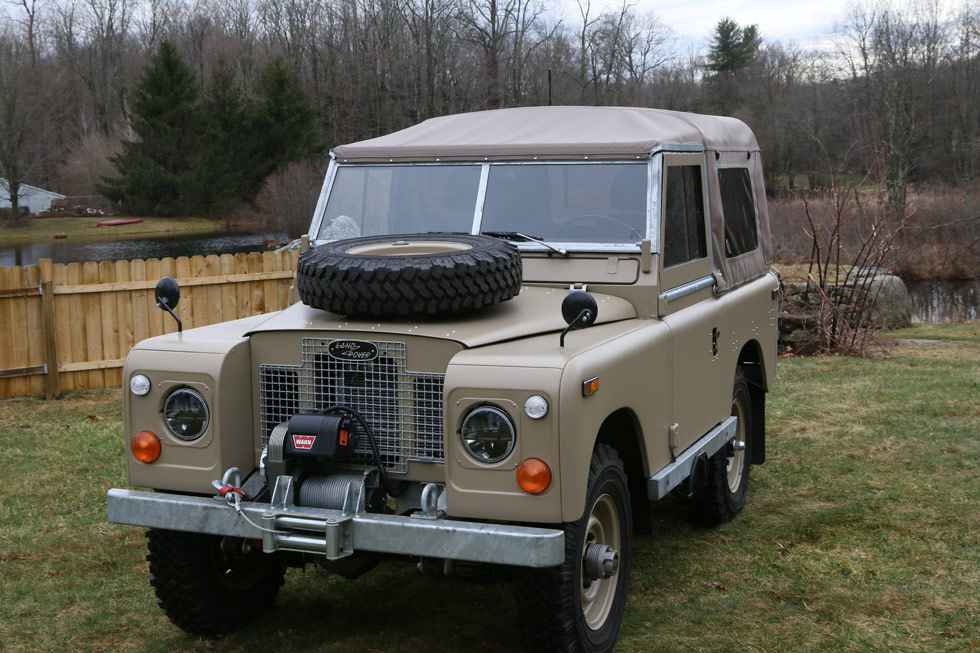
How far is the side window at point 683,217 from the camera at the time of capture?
5.20 metres

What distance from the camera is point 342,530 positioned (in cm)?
375

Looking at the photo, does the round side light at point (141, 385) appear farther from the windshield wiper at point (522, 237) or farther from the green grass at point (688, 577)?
the windshield wiper at point (522, 237)

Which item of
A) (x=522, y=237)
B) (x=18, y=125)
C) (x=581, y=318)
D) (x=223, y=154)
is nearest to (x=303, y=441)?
(x=581, y=318)

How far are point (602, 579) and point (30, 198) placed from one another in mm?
63359

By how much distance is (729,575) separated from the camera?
18.1 feet

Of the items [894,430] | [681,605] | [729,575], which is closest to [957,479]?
[894,430]

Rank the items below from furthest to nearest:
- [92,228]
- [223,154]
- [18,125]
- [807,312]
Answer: [18,125], [223,154], [92,228], [807,312]

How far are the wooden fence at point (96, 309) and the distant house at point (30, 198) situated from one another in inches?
2031

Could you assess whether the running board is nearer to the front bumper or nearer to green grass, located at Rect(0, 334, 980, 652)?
green grass, located at Rect(0, 334, 980, 652)

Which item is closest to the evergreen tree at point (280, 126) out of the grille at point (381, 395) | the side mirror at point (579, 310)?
the grille at point (381, 395)

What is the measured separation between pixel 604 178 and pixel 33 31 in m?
82.7

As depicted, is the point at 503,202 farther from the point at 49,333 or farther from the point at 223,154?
the point at 223,154

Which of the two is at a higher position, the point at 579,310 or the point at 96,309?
the point at 579,310

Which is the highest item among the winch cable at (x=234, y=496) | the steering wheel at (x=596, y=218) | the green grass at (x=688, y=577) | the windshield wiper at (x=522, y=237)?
the steering wheel at (x=596, y=218)
